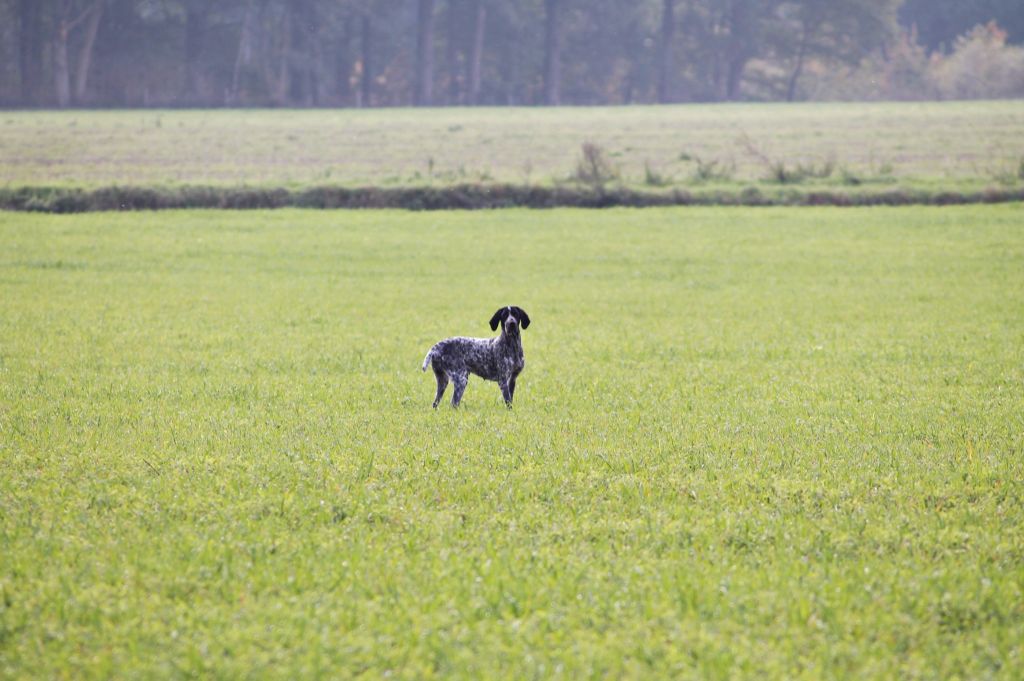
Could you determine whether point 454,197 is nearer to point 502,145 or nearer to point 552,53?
point 502,145

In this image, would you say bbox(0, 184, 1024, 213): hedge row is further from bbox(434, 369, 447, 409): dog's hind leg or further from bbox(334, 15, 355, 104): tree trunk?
bbox(334, 15, 355, 104): tree trunk

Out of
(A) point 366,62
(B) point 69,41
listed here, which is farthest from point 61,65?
(A) point 366,62

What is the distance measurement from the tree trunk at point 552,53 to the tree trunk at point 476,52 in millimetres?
6156

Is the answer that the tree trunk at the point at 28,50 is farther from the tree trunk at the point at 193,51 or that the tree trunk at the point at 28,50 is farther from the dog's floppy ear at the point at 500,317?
the dog's floppy ear at the point at 500,317

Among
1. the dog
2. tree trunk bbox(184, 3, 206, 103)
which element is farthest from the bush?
the dog

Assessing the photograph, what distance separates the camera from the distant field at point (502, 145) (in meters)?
48.4

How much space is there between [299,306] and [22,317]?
4.97 meters

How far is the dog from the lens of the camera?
41.0ft

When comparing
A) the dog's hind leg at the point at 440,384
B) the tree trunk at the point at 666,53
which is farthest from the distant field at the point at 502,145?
the dog's hind leg at the point at 440,384

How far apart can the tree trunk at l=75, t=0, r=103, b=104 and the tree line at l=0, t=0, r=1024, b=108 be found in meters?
0.16

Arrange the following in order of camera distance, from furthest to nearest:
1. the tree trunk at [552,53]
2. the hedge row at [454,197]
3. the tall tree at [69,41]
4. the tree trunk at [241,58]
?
the tree trunk at [552,53] < the tree trunk at [241,58] < the tall tree at [69,41] < the hedge row at [454,197]

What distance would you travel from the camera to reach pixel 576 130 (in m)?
77.7

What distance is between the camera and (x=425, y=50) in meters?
113

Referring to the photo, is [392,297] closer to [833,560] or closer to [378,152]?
[833,560]
